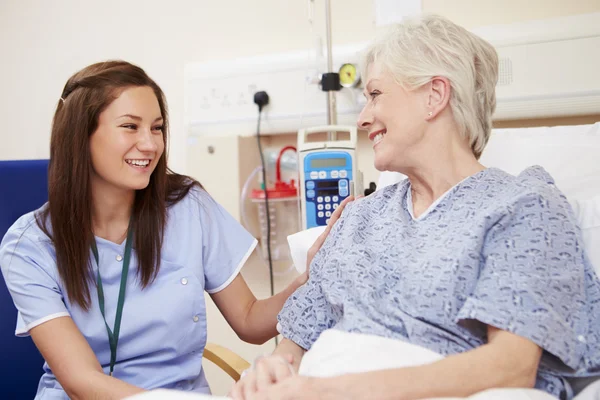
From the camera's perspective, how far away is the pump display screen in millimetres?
1835

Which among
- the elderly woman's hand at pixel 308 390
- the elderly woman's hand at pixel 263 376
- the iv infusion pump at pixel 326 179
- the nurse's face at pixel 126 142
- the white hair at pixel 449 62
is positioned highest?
the white hair at pixel 449 62

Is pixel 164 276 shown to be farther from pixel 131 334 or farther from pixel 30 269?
pixel 30 269

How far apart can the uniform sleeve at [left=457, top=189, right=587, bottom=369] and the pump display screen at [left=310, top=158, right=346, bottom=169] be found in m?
0.79

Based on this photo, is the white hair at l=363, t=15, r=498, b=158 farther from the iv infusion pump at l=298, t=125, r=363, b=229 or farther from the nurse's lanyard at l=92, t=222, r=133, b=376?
the nurse's lanyard at l=92, t=222, r=133, b=376

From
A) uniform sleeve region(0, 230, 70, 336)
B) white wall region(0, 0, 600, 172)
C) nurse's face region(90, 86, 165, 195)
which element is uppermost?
white wall region(0, 0, 600, 172)

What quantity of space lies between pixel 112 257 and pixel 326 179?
0.65m

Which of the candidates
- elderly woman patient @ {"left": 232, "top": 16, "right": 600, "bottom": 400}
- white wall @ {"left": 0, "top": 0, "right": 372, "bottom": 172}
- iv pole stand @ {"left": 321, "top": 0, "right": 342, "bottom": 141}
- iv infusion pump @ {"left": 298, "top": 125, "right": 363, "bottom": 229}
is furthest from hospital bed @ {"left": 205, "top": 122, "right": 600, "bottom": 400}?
white wall @ {"left": 0, "top": 0, "right": 372, "bottom": 172}

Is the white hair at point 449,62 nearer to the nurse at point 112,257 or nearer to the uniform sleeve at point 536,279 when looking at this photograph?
the uniform sleeve at point 536,279

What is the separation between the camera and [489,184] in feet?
3.89

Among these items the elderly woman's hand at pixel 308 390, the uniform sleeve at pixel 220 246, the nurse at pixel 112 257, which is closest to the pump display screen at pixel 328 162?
the uniform sleeve at pixel 220 246

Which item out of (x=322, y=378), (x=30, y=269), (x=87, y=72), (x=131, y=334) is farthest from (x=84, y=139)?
(x=322, y=378)

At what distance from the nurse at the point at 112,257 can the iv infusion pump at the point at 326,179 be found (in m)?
0.37

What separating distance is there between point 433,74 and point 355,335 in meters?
0.53

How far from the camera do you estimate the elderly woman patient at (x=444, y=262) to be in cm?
96
